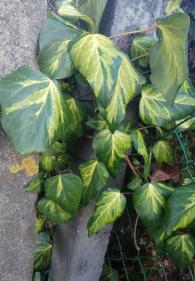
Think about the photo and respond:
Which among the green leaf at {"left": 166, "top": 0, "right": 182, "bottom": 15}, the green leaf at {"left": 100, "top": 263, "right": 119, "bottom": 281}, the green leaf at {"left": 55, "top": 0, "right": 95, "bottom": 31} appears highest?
the green leaf at {"left": 166, "top": 0, "right": 182, "bottom": 15}

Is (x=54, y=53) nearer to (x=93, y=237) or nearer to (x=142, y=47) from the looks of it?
(x=142, y=47)

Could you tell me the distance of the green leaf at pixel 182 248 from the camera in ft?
2.89

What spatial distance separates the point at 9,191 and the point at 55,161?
15cm

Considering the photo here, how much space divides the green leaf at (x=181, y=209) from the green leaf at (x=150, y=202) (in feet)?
0.11

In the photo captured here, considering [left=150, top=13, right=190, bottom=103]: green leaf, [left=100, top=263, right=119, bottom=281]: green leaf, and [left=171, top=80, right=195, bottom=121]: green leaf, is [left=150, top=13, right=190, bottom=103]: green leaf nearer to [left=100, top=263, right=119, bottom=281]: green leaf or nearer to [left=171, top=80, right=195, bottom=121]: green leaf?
[left=171, top=80, right=195, bottom=121]: green leaf

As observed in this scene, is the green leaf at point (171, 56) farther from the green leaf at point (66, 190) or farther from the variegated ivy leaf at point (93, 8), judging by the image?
the green leaf at point (66, 190)

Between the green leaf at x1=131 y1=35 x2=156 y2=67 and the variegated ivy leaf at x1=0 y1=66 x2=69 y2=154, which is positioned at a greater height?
the green leaf at x1=131 y1=35 x2=156 y2=67

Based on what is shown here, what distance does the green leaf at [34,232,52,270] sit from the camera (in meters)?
1.22

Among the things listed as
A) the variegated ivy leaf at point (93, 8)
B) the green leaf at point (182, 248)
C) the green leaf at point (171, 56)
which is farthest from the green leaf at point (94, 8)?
the green leaf at point (182, 248)

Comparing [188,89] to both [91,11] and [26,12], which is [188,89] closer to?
[91,11]

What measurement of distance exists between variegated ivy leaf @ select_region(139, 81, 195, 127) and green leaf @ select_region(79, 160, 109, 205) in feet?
0.59

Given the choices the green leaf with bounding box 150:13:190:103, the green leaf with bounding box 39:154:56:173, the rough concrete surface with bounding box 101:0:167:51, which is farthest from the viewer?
the green leaf with bounding box 39:154:56:173

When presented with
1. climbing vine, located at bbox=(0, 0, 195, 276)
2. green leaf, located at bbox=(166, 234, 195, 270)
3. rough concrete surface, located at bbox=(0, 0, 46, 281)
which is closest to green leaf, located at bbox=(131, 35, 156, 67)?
Result: climbing vine, located at bbox=(0, 0, 195, 276)

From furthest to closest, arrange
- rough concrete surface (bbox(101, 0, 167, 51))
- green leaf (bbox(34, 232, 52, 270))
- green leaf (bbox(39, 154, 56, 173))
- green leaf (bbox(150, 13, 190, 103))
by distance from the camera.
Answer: green leaf (bbox(34, 232, 52, 270)) < green leaf (bbox(39, 154, 56, 173)) < rough concrete surface (bbox(101, 0, 167, 51)) < green leaf (bbox(150, 13, 190, 103))
